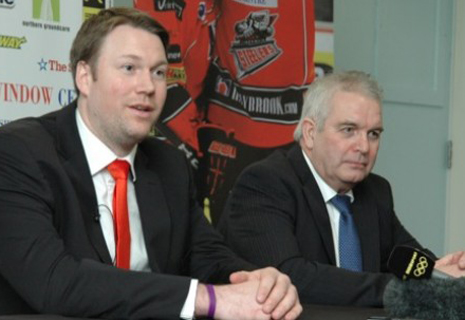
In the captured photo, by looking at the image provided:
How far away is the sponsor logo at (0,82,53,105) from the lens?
348 cm

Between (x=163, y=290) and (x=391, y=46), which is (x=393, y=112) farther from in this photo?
(x=163, y=290)

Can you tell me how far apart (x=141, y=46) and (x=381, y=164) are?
3110 mm

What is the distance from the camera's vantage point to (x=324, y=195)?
3.12 meters

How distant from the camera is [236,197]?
3105 mm

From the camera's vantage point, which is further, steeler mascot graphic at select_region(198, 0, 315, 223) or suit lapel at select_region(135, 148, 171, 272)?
steeler mascot graphic at select_region(198, 0, 315, 223)

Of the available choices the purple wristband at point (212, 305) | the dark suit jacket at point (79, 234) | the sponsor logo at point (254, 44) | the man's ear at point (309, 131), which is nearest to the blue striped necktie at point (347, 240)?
the man's ear at point (309, 131)

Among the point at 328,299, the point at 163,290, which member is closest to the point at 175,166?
the point at 328,299

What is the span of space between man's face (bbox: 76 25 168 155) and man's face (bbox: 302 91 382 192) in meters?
0.78

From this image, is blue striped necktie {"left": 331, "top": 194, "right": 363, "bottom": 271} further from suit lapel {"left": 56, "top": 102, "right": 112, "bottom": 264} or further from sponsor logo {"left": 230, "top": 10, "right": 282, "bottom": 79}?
sponsor logo {"left": 230, "top": 10, "right": 282, "bottom": 79}

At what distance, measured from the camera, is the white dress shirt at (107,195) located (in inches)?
96.3

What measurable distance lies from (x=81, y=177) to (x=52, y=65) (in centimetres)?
133

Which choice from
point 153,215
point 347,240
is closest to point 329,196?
point 347,240

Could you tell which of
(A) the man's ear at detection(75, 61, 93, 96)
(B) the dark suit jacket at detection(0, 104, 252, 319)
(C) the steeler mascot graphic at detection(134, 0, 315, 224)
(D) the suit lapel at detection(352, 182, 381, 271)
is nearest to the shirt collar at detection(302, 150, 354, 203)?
(D) the suit lapel at detection(352, 182, 381, 271)

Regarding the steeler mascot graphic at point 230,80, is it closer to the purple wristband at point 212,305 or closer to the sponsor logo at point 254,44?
the sponsor logo at point 254,44
